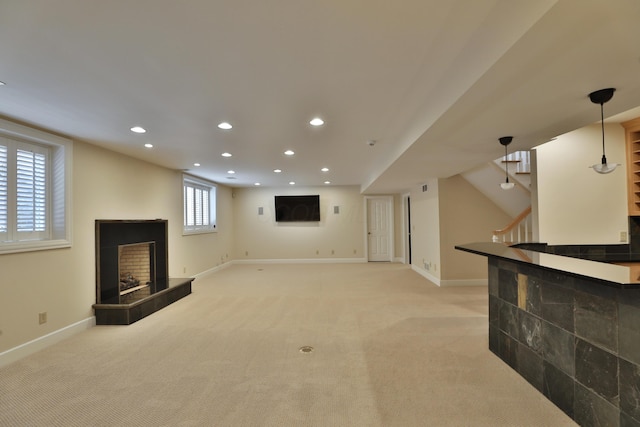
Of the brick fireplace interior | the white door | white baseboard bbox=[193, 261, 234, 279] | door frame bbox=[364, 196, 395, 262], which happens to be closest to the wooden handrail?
door frame bbox=[364, 196, 395, 262]

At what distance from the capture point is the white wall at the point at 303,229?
357 inches

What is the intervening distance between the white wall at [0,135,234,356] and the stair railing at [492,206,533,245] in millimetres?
5760

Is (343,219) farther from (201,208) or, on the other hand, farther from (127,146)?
(127,146)

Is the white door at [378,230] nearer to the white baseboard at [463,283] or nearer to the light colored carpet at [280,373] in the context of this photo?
the white baseboard at [463,283]

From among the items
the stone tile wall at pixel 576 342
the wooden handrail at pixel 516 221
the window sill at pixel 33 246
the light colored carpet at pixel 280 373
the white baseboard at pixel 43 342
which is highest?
the wooden handrail at pixel 516 221

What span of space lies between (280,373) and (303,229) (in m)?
6.57

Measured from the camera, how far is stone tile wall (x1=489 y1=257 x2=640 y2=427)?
5.38 feet

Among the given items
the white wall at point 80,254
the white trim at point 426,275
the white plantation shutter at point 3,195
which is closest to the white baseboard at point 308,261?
the white trim at point 426,275

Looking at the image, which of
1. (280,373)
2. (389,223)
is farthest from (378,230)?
(280,373)

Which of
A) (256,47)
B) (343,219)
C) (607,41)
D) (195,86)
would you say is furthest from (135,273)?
(607,41)

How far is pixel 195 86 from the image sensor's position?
7.61ft

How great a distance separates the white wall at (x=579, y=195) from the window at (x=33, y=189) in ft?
19.9

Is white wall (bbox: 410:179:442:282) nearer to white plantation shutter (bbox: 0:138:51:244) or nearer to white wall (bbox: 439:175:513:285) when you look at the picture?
white wall (bbox: 439:175:513:285)

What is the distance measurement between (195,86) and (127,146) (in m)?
2.42
